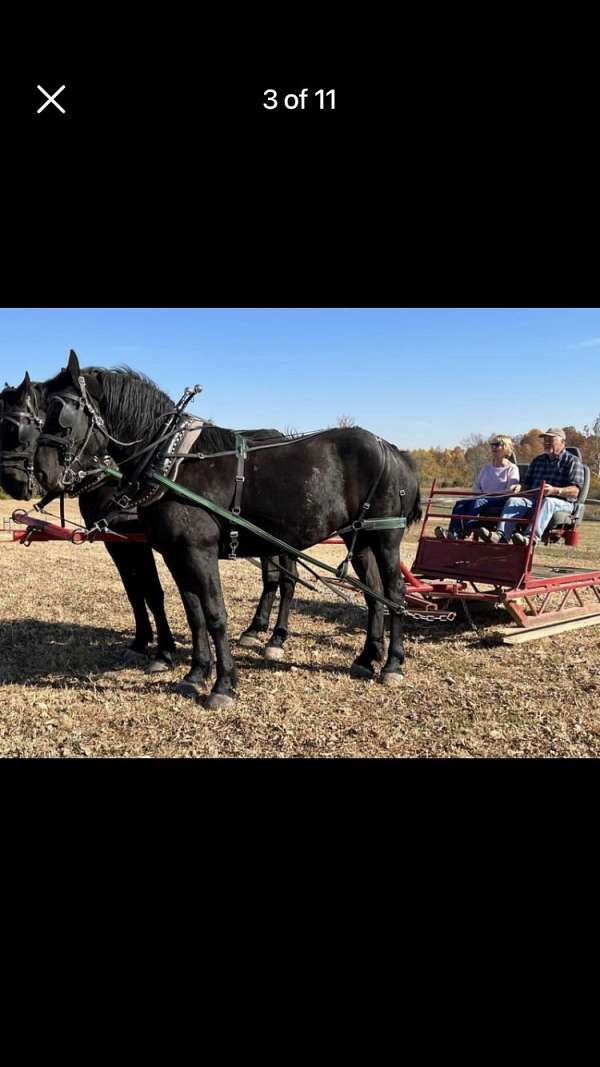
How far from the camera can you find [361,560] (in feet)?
19.6

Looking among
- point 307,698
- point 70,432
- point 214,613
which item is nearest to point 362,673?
point 307,698

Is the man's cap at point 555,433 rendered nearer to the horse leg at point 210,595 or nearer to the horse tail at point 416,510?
the horse tail at point 416,510

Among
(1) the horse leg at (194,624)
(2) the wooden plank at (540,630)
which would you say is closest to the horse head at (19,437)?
(1) the horse leg at (194,624)

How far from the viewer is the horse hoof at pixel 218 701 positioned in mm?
4645

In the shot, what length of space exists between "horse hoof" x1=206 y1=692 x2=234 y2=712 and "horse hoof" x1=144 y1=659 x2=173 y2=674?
39.1 inches

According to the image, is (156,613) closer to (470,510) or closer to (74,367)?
(74,367)

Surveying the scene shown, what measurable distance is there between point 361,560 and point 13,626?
3872 mm

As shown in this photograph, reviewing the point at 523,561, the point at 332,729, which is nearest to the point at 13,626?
the point at 332,729

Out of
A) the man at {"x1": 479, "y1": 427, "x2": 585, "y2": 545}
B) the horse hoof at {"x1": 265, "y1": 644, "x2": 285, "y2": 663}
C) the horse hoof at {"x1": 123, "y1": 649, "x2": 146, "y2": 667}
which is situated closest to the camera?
A: the horse hoof at {"x1": 123, "y1": 649, "x2": 146, "y2": 667}

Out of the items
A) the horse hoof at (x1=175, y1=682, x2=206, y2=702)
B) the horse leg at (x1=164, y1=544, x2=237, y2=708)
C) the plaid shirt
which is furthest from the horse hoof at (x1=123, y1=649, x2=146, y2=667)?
the plaid shirt

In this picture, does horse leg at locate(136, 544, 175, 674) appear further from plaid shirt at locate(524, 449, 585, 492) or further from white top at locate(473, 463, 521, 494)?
plaid shirt at locate(524, 449, 585, 492)

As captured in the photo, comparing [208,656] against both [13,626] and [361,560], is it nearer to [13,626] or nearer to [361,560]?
[361,560]

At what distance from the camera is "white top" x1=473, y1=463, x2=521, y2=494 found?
6.93m

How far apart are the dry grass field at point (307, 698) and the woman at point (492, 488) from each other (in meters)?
1.12
